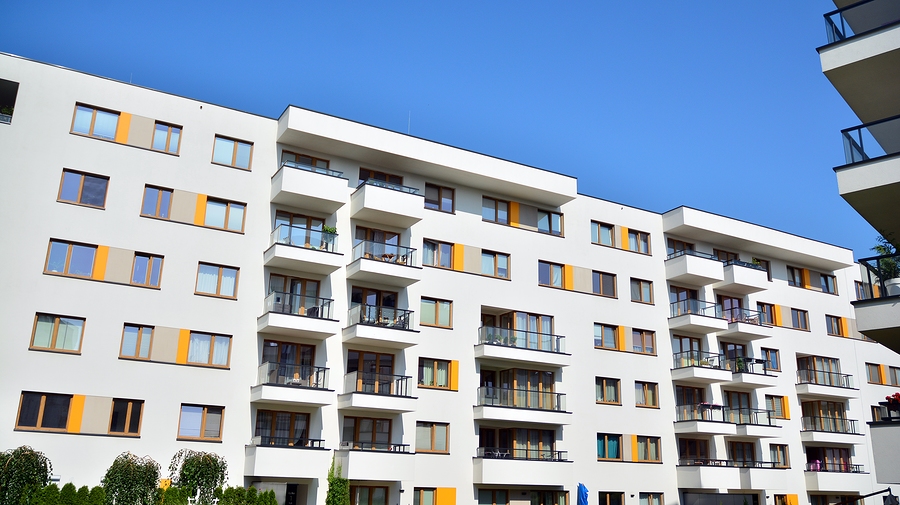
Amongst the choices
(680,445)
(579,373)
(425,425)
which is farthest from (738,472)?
(425,425)

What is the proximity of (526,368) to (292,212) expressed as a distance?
43.1 ft

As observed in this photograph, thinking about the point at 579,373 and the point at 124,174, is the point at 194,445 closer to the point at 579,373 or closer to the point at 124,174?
the point at 124,174

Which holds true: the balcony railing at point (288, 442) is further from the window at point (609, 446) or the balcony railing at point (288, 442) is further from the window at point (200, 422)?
the window at point (609, 446)

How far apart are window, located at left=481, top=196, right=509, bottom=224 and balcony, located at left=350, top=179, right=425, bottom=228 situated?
451 centimetres

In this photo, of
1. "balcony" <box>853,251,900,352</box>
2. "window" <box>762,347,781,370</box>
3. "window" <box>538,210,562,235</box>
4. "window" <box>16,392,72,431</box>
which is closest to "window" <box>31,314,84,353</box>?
"window" <box>16,392,72,431</box>

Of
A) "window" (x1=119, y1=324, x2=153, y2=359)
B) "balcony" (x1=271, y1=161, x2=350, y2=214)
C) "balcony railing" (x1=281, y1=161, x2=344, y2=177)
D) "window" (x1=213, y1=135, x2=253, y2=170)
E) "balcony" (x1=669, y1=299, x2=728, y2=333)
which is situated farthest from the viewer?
"balcony" (x1=669, y1=299, x2=728, y2=333)

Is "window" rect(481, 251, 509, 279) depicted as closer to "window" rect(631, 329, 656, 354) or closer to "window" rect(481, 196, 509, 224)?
"window" rect(481, 196, 509, 224)

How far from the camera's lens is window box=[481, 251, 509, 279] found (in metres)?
37.1

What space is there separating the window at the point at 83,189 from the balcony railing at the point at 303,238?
653 centimetres

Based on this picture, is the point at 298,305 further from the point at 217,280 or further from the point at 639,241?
the point at 639,241

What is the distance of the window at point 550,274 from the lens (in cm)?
3873

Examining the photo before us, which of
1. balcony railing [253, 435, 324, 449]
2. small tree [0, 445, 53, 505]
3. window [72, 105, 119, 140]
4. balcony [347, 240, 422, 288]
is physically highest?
window [72, 105, 119, 140]

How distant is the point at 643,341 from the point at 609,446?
242 inches

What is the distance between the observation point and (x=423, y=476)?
32625 mm
